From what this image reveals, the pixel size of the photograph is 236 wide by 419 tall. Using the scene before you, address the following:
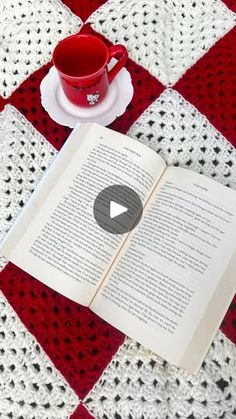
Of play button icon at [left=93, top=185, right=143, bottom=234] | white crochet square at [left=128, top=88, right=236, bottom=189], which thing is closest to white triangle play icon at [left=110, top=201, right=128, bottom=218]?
play button icon at [left=93, top=185, right=143, bottom=234]

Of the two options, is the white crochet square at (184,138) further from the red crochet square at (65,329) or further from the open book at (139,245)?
the red crochet square at (65,329)

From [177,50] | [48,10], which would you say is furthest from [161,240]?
[48,10]

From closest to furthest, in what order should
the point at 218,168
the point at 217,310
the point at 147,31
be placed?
the point at 217,310
the point at 218,168
the point at 147,31

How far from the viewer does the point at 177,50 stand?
2.87 ft

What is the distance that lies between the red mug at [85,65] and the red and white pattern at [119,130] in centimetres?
6

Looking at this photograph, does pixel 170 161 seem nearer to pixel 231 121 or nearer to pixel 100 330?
pixel 231 121

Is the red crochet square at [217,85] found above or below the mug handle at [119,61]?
above

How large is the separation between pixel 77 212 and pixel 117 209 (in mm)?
59

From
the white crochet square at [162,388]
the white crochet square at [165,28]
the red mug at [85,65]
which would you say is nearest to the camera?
the white crochet square at [162,388]

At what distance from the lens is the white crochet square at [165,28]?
859 millimetres

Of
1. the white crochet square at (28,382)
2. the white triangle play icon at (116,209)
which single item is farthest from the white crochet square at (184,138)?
the white crochet square at (28,382)

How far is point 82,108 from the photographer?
0.81 m

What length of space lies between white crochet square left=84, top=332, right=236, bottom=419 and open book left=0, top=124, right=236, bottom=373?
20 mm

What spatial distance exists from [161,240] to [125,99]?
26cm
